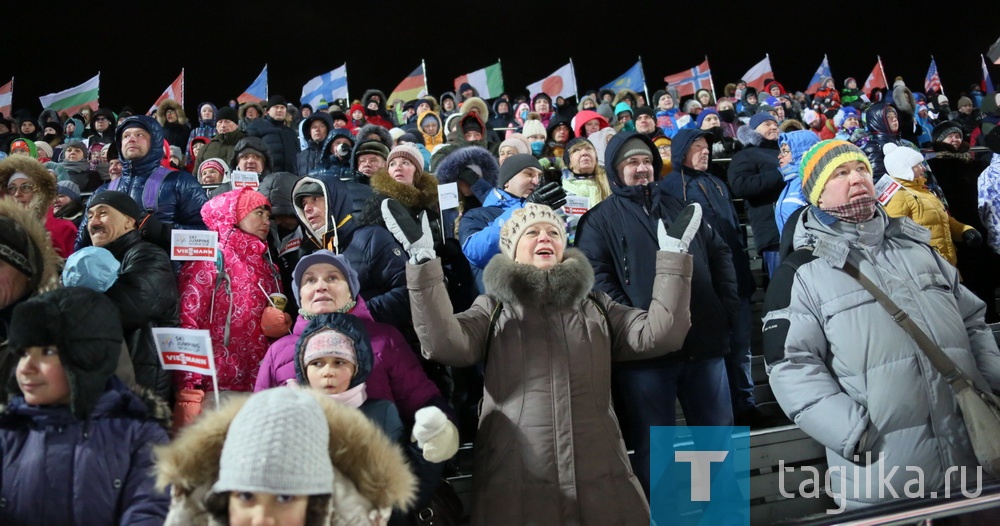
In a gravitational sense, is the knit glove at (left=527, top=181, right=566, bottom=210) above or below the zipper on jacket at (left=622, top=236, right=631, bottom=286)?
above

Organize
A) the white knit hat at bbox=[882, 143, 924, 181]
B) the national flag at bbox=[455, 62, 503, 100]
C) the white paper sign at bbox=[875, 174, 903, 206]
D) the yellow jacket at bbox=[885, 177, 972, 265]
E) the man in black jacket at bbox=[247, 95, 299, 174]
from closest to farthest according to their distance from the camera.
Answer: the white paper sign at bbox=[875, 174, 903, 206] → the yellow jacket at bbox=[885, 177, 972, 265] → the white knit hat at bbox=[882, 143, 924, 181] → the man in black jacket at bbox=[247, 95, 299, 174] → the national flag at bbox=[455, 62, 503, 100]

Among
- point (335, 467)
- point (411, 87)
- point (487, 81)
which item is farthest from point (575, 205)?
point (487, 81)

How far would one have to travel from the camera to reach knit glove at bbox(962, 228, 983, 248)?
16.0ft

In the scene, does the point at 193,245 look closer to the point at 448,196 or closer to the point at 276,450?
the point at 448,196

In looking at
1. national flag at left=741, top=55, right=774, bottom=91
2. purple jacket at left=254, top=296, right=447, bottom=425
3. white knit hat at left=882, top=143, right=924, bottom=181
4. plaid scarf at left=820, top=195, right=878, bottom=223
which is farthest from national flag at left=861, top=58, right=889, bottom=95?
purple jacket at left=254, top=296, right=447, bottom=425

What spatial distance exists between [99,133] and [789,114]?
11285 millimetres

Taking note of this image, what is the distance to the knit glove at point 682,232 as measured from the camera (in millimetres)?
2822

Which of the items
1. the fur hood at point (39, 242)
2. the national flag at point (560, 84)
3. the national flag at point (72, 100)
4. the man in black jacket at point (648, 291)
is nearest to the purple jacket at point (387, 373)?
the fur hood at point (39, 242)

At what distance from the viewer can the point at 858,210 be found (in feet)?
8.82

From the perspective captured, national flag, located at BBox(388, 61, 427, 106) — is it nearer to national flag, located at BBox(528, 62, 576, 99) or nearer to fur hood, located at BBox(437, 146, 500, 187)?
national flag, located at BBox(528, 62, 576, 99)

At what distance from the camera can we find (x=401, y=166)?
4340 millimetres

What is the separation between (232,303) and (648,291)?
7.07 ft

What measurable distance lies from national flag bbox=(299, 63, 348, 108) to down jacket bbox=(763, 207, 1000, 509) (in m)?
12.2

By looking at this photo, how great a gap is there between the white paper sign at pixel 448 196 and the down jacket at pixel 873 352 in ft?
6.88
